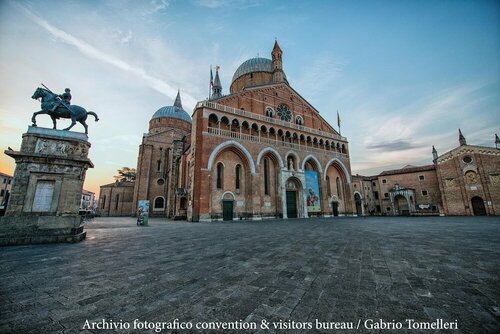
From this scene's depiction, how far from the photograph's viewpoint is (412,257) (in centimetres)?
387

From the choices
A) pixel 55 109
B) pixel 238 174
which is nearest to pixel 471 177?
pixel 238 174

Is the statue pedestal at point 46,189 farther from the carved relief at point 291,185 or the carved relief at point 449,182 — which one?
the carved relief at point 449,182

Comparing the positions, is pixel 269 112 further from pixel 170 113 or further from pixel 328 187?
pixel 170 113

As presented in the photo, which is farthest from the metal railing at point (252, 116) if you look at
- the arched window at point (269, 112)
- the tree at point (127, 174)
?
the tree at point (127, 174)

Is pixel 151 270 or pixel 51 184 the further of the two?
pixel 51 184

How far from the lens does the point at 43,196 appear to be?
6.00 metres

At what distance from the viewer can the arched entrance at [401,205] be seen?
32419mm

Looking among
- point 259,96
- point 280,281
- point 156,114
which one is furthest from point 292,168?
point 156,114

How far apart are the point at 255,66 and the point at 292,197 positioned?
71.0ft

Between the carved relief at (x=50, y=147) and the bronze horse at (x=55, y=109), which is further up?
the bronze horse at (x=55, y=109)

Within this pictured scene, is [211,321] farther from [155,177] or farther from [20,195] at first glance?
[155,177]

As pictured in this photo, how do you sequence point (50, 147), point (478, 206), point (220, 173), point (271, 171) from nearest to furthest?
point (50, 147)
point (220, 173)
point (271, 171)
point (478, 206)

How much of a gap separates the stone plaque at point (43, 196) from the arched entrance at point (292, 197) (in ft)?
62.3

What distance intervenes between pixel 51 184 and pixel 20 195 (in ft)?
2.31
